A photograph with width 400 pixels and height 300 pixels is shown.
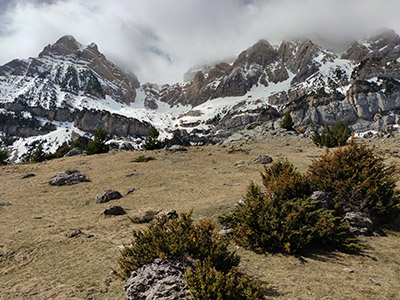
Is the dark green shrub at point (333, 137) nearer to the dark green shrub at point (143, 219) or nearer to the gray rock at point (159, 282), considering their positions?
the dark green shrub at point (143, 219)

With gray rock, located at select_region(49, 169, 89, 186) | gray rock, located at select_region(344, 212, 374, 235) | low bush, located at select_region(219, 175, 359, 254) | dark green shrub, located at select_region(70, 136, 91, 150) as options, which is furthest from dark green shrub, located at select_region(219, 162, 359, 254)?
dark green shrub, located at select_region(70, 136, 91, 150)

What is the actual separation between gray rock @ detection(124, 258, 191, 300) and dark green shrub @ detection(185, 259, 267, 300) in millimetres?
222

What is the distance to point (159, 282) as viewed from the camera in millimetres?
3619

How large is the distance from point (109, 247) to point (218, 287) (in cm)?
476

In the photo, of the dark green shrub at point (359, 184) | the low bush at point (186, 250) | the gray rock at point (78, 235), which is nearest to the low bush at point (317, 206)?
the dark green shrub at point (359, 184)

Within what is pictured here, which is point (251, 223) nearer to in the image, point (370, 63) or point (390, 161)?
point (390, 161)

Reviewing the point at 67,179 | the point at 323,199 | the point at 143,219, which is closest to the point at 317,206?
the point at 323,199

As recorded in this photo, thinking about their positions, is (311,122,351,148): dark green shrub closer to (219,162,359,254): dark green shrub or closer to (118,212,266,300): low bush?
(219,162,359,254): dark green shrub

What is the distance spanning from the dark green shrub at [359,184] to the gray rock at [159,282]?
19.0ft

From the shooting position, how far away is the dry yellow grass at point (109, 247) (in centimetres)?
436

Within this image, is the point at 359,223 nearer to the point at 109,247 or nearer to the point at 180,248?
the point at 180,248

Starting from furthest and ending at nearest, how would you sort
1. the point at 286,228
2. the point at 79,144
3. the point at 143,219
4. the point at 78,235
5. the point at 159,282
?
the point at 79,144
the point at 143,219
the point at 78,235
the point at 286,228
the point at 159,282

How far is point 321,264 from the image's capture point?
516 centimetres

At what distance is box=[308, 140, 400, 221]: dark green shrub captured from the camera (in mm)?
7102
